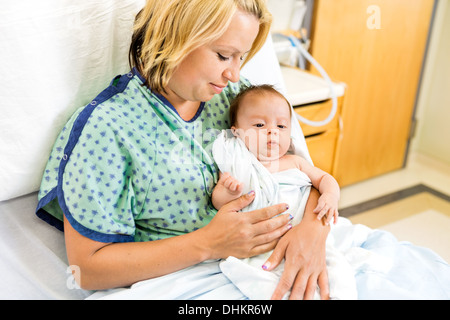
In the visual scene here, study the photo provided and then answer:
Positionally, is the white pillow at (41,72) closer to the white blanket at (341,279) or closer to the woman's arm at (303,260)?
the white blanket at (341,279)

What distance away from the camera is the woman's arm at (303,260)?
0.90 m

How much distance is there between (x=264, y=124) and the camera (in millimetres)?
1096

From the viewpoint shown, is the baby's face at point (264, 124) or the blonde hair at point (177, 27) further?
the baby's face at point (264, 124)

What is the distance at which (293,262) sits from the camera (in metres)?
0.93

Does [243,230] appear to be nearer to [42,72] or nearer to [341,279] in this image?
[341,279]

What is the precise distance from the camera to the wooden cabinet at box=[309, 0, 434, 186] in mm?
2090

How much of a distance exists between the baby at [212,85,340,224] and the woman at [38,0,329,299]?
0.11 meters

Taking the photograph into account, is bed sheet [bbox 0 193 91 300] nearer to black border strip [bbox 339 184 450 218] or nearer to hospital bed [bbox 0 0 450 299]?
hospital bed [bbox 0 0 450 299]

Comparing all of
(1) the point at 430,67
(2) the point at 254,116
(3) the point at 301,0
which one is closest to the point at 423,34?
(1) the point at 430,67

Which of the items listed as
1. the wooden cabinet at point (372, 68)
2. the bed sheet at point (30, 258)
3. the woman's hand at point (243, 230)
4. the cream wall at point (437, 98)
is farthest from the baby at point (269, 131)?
the cream wall at point (437, 98)

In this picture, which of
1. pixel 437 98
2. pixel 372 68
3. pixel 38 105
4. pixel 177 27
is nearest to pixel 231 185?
pixel 177 27

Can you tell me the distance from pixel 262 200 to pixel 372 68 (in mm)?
1519

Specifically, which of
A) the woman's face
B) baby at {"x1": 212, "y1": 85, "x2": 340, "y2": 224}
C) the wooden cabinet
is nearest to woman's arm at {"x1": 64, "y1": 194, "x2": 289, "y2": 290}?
baby at {"x1": 212, "y1": 85, "x2": 340, "y2": 224}

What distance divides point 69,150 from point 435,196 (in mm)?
2069
